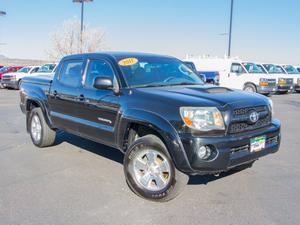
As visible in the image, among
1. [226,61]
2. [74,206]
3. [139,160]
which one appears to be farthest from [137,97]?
[226,61]

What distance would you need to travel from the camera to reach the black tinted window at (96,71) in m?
5.05

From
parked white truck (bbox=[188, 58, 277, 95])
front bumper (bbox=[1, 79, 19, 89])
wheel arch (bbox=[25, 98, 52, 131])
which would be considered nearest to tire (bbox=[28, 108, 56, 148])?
wheel arch (bbox=[25, 98, 52, 131])

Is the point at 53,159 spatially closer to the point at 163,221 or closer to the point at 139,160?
the point at 139,160

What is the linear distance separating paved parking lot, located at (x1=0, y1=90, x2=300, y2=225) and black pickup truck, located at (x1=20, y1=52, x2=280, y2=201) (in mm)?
360

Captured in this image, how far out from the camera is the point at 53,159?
6004 mm

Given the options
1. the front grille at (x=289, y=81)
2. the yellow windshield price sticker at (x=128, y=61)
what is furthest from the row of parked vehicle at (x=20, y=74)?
the yellow windshield price sticker at (x=128, y=61)

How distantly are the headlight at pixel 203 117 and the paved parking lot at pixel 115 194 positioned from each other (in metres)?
0.96

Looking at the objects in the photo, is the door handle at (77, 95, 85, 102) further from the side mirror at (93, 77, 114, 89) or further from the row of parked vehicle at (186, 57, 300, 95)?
Answer: the row of parked vehicle at (186, 57, 300, 95)

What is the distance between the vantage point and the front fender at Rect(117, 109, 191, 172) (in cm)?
384

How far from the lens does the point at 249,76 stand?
1877 cm

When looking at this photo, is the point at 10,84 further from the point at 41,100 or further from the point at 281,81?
the point at 41,100

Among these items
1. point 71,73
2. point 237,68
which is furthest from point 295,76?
point 71,73

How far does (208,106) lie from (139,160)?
1151 millimetres

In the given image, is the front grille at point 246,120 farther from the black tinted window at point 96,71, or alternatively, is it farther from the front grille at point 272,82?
the front grille at point 272,82
